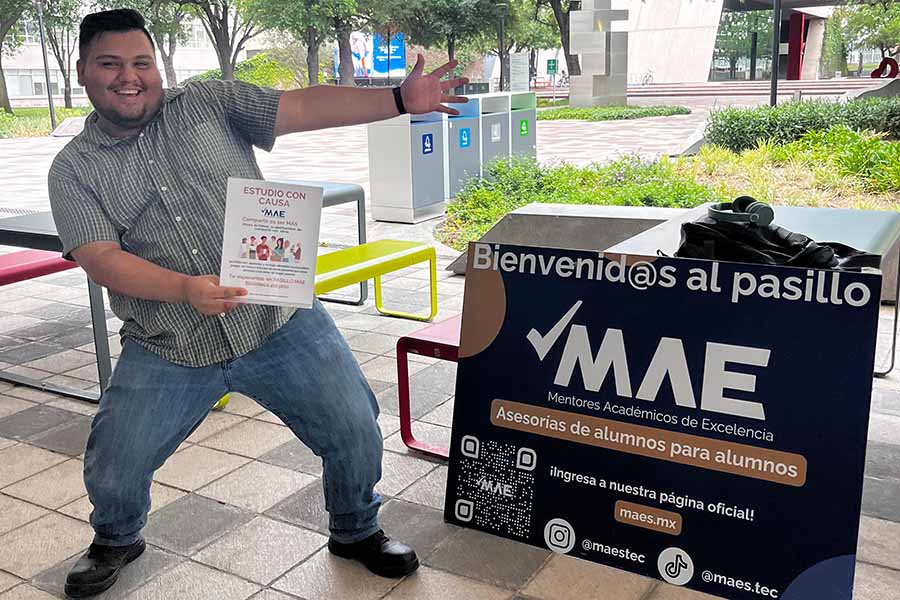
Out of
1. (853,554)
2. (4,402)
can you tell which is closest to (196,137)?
(853,554)

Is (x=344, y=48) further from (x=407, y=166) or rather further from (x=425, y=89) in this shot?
(x=425, y=89)

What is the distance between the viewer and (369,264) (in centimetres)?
457

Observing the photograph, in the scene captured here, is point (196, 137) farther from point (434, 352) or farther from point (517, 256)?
point (434, 352)

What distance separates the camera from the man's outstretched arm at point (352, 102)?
246 centimetres

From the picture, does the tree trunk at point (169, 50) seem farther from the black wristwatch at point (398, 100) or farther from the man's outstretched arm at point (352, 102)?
the black wristwatch at point (398, 100)

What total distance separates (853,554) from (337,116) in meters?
1.83

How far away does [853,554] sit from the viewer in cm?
223

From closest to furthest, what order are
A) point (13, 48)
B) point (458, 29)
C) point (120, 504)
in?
1. point (120, 504)
2. point (13, 48)
3. point (458, 29)

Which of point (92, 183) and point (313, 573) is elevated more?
point (92, 183)

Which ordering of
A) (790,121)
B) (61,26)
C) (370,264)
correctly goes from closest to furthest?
(370,264) < (61,26) < (790,121)

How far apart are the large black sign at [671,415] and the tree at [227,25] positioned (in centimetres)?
399

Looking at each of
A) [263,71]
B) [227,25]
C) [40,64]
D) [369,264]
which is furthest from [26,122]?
[369,264]

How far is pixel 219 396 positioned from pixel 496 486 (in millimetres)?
913

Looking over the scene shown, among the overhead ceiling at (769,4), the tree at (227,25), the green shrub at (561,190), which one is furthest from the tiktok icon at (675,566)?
the overhead ceiling at (769,4)
